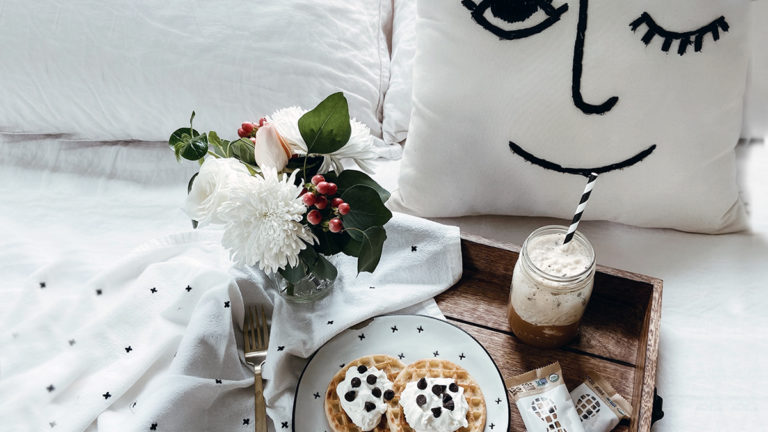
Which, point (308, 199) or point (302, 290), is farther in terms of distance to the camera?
point (302, 290)

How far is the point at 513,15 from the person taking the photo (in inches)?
31.1

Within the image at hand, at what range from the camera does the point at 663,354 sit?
0.85m

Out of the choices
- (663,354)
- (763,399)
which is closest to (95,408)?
(663,354)

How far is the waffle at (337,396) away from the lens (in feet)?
2.40

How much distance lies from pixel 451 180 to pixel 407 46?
14.1 inches

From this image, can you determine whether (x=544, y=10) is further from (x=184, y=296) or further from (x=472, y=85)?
(x=184, y=296)

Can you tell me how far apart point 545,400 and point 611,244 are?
0.35 meters

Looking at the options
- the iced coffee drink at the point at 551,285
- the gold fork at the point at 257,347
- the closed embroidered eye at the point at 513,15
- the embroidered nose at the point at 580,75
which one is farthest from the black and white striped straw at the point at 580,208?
the gold fork at the point at 257,347

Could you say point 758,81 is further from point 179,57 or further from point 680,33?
point 179,57

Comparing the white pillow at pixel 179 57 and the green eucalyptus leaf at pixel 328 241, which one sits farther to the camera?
the white pillow at pixel 179 57

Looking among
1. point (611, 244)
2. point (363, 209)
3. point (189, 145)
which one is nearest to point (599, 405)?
point (611, 244)

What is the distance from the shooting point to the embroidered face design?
0.76m

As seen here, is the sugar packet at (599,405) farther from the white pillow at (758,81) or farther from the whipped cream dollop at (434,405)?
the white pillow at (758,81)

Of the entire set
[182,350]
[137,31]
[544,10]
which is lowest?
[182,350]
